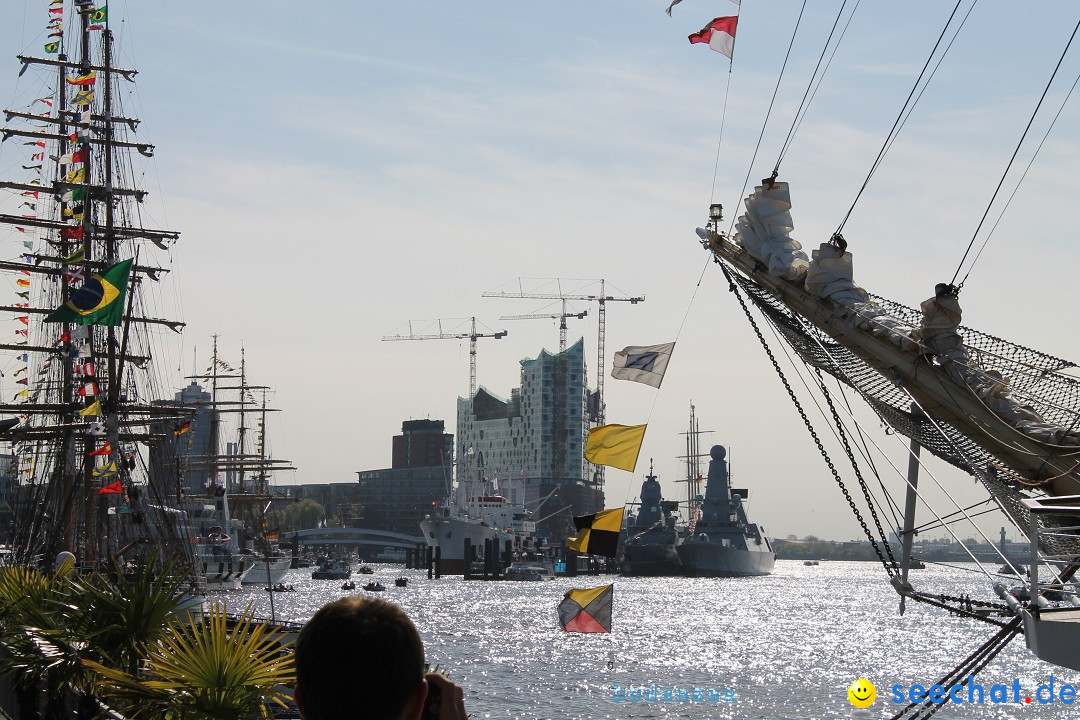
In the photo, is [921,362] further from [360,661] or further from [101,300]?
[101,300]

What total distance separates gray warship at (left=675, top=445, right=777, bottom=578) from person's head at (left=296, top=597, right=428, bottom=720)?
154 meters

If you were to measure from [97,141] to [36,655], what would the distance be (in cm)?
4498

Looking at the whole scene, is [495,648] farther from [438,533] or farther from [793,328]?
[438,533]

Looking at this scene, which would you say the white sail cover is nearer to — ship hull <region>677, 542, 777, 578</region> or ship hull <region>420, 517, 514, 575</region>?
ship hull <region>420, 517, 514, 575</region>

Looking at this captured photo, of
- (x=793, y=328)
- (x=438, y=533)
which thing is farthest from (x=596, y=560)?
(x=793, y=328)

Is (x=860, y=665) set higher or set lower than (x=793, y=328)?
lower

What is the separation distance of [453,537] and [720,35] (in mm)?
130443

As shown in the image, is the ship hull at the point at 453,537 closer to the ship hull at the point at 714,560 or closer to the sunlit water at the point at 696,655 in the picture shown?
the ship hull at the point at 714,560

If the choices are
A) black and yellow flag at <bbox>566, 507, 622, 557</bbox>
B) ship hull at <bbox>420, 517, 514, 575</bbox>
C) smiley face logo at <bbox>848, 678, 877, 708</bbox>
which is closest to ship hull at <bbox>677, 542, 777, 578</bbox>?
ship hull at <bbox>420, 517, 514, 575</bbox>

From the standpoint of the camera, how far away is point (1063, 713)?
40375mm

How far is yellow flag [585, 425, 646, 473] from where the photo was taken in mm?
17406

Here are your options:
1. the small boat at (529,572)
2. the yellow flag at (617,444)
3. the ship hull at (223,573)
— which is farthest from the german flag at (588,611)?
the small boat at (529,572)

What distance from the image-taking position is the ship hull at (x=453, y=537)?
472 feet

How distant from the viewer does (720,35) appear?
17.2 m
